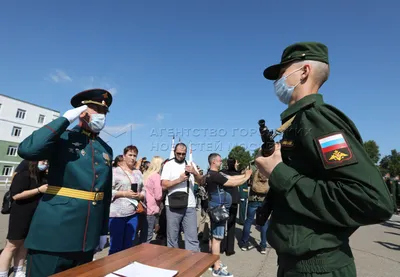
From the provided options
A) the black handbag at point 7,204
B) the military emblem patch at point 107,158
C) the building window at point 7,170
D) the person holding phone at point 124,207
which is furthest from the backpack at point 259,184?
the building window at point 7,170

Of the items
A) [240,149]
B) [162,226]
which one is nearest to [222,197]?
[162,226]

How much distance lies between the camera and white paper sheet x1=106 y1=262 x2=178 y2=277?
1.65 m

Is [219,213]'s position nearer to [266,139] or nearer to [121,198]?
[121,198]

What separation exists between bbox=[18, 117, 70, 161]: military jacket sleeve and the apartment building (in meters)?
38.2

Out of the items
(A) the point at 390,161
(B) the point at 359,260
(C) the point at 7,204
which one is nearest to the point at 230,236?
(B) the point at 359,260

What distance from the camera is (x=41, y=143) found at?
191cm

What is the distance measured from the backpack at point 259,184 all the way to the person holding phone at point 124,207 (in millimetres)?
2876

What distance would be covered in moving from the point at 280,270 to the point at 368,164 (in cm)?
79

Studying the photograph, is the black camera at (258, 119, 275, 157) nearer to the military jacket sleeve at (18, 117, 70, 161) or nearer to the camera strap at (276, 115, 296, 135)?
the camera strap at (276, 115, 296, 135)

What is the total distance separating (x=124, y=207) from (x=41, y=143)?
2646 millimetres

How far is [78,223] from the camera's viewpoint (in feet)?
6.88

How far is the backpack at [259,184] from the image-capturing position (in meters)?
5.81

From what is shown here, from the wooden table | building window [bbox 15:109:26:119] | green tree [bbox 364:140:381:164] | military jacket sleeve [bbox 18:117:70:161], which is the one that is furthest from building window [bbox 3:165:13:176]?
green tree [bbox 364:140:381:164]

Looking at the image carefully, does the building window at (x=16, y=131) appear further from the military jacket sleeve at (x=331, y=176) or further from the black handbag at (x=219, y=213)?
the military jacket sleeve at (x=331, y=176)
